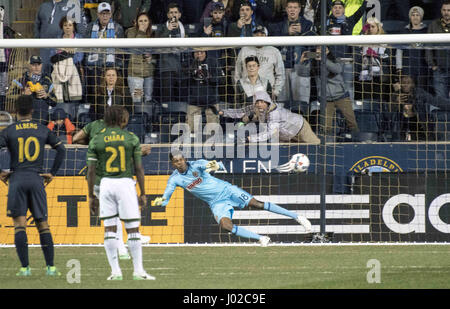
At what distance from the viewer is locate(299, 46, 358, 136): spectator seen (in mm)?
15969

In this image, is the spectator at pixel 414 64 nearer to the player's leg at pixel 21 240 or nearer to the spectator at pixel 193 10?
the spectator at pixel 193 10

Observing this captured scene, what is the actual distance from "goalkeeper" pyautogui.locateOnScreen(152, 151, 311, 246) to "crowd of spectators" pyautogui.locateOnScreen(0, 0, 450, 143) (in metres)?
1.44

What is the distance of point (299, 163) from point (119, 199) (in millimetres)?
5452

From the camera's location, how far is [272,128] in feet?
51.6

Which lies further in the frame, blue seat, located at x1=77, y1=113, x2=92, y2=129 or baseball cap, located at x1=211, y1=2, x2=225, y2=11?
baseball cap, located at x1=211, y1=2, x2=225, y2=11

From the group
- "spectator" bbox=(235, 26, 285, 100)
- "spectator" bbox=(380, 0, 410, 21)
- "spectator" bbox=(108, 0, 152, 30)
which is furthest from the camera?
"spectator" bbox=(108, 0, 152, 30)

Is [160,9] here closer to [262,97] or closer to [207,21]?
[207,21]

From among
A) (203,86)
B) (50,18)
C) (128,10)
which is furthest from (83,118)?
(128,10)

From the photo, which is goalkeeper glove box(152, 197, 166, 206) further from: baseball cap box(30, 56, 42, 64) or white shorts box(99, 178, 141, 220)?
baseball cap box(30, 56, 42, 64)

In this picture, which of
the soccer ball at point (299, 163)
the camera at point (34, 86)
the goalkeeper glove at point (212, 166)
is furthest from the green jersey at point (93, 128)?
the camera at point (34, 86)

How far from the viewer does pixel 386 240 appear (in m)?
15.1

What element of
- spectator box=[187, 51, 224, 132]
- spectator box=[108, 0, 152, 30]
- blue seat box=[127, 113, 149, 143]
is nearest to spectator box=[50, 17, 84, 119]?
blue seat box=[127, 113, 149, 143]

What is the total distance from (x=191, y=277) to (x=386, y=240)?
16.5 ft

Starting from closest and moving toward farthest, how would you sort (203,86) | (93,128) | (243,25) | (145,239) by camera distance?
(93,128)
(145,239)
(203,86)
(243,25)
